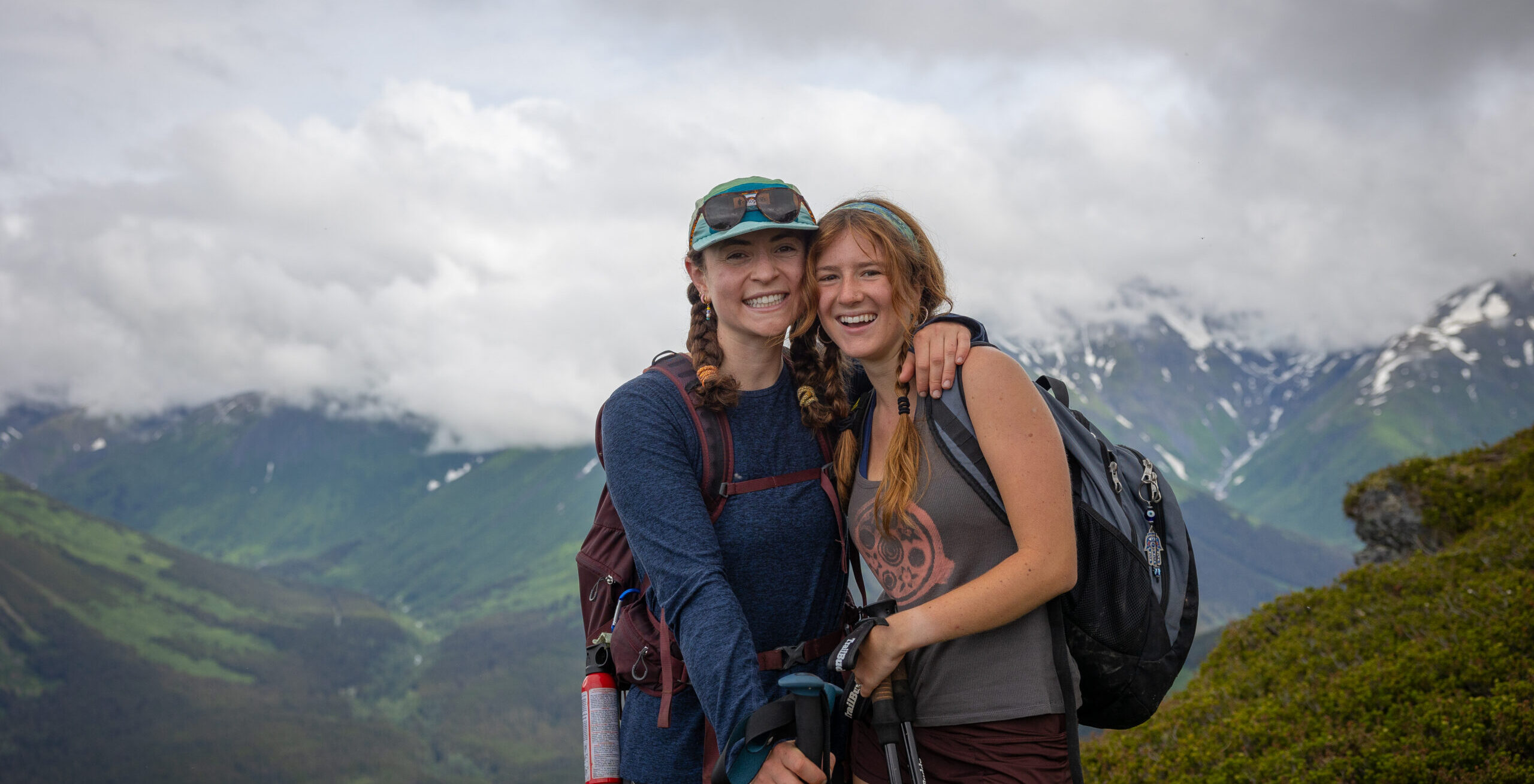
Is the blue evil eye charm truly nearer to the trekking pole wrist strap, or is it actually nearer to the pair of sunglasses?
the trekking pole wrist strap

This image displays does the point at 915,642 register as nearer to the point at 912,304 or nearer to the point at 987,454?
the point at 987,454

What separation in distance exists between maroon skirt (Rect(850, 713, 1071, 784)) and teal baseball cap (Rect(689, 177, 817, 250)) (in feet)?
7.64

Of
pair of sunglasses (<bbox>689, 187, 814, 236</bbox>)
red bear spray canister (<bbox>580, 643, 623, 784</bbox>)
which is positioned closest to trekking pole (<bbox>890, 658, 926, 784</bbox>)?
red bear spray canister (<bbox>580, 643, 623, 784</bbox>)

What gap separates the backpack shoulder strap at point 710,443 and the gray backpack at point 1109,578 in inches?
36.1

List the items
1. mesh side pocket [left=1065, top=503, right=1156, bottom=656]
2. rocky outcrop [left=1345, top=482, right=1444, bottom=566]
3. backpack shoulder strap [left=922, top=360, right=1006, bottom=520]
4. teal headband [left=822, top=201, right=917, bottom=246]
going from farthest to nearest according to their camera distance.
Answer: rocky outcrop [left=1345, top=482, right=1444, bottom=566] → teal headband [left=822, top=201, right=917, bottom=246] → mesh side pocket [left=1065, top=503, right=1156, bottom=656] → backpack shoulder strap [left=922, top=360, right=1006, bottom=520]

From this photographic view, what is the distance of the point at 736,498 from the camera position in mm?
4074

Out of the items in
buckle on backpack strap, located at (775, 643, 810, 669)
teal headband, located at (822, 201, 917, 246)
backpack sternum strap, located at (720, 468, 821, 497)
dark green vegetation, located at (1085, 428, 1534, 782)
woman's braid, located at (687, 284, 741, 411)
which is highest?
teal headband, located at (822, 201, 917, 246)

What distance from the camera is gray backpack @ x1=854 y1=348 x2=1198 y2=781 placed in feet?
12.5

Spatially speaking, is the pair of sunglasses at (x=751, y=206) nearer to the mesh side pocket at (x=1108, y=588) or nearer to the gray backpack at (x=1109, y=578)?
the gray backpack at (x=1109, y=578)

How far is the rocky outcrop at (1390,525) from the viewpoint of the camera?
39.6ft

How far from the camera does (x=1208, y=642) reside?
130m

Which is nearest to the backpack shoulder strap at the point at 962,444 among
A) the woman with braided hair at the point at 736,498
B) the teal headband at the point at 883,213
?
the woman with braided hair at the point at 736,498

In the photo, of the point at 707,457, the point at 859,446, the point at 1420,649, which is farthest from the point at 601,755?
the point at 1420,649

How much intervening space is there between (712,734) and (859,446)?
1.49m
